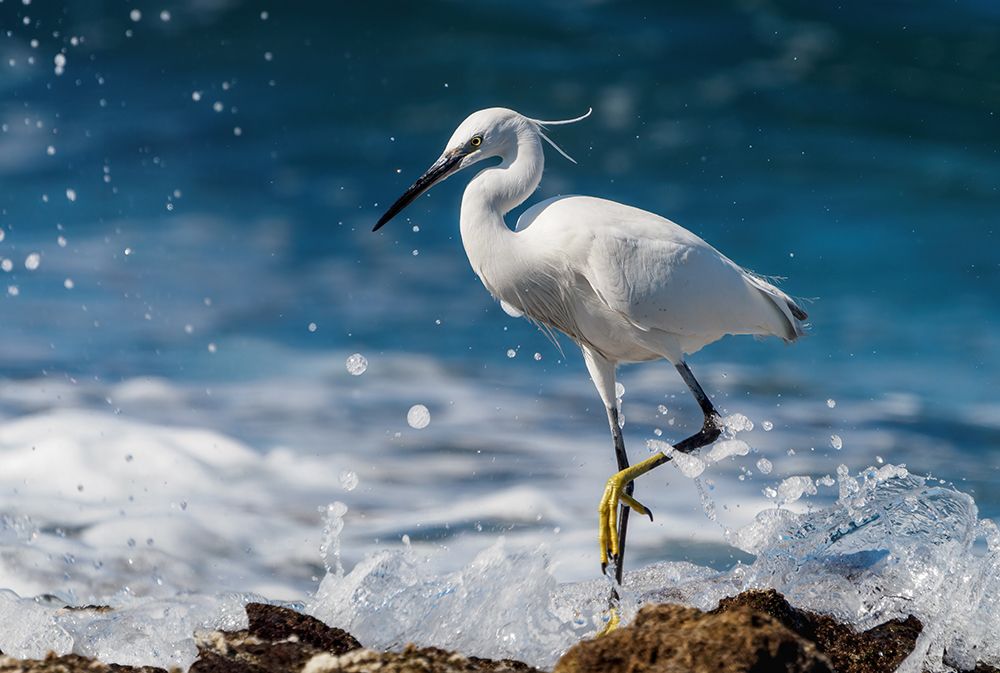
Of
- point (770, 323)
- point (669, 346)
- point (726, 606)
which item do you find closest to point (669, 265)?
point (669, 346)

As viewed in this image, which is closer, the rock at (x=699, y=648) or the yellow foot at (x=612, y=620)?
the rock at (x=699, y=648)

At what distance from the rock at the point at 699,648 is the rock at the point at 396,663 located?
57 centimetres

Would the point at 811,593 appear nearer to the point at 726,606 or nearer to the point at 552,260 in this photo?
the point at 726,606

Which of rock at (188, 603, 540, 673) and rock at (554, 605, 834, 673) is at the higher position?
rock at (554, 605, 834, 673)

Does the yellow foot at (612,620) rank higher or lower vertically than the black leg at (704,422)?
lower

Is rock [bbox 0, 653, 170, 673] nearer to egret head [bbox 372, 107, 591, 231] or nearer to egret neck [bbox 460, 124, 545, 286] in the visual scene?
egret neck [bbox 460, 124, 545, 286]

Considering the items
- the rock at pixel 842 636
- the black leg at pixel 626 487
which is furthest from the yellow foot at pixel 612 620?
the rock at pixel 842 636

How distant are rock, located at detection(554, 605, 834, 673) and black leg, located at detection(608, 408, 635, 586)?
314 cm

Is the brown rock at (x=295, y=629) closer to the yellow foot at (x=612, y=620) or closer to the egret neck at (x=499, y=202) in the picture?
the yellow foot at (x=612, y=620)

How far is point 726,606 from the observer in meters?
4.93

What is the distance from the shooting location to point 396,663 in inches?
137

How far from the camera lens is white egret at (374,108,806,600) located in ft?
19.1

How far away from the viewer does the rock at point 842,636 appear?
4793 millimetres

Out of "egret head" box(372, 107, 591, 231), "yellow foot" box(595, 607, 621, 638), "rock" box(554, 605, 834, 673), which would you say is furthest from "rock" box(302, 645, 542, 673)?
"egret head" box(372, 107, 591, 231)
